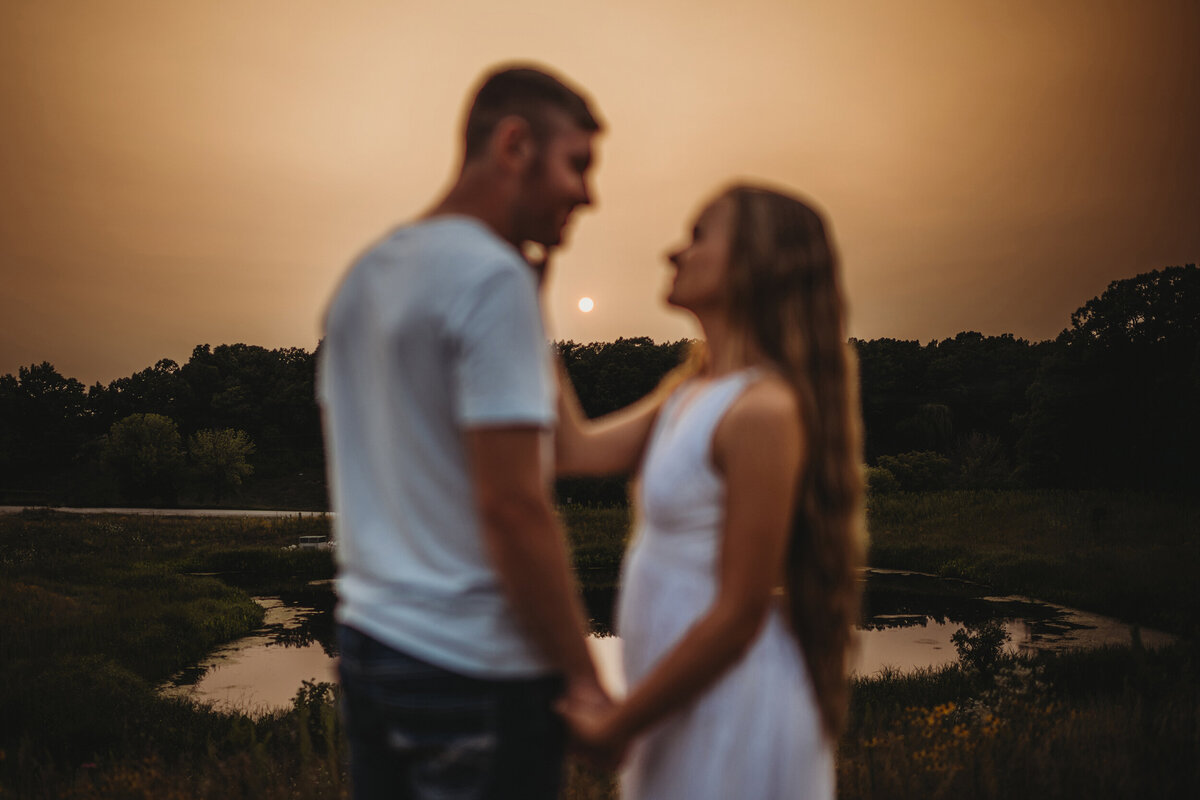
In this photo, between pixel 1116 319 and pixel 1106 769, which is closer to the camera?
pixel 1106 769

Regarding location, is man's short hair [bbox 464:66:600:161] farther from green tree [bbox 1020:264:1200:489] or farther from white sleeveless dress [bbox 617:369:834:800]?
green tree [bbox 1020:264:1200:489]

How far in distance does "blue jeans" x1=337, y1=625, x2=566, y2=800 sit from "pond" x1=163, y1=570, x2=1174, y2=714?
11.2 m

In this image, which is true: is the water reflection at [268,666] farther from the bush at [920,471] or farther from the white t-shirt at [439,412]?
the bush at [920,471]

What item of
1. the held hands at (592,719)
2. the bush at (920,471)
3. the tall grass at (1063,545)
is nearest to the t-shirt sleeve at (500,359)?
the held hands at (592,719)

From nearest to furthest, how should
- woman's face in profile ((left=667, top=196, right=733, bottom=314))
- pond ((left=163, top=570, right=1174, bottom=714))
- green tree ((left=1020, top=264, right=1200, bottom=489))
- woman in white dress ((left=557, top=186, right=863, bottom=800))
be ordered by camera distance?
woman in white dress ((left=557, top=186, right=863, bottom=800)), woman's face in profile ((left=667, top=196, right=733, bottom=314)), pond ((left=163, top=570, right=1174, bottom=714)), green tree ((left=1020, top=264, right=1200, bottom=489))

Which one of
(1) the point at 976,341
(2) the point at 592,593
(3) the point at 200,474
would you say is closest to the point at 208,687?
(2) the point at 592,593

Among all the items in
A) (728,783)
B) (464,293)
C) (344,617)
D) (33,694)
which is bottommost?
(33,694)

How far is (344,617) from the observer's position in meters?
1.46

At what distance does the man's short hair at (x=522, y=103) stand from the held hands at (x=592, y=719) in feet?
3.19

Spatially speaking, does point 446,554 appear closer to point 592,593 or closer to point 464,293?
point 464,293

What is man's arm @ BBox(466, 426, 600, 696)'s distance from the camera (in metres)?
1.24

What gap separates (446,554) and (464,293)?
1.37ft

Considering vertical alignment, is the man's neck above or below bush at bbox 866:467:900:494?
above

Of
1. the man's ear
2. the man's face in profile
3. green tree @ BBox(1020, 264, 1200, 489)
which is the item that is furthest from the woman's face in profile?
green tree @ BBox(1020, 264, 1200, 489)
